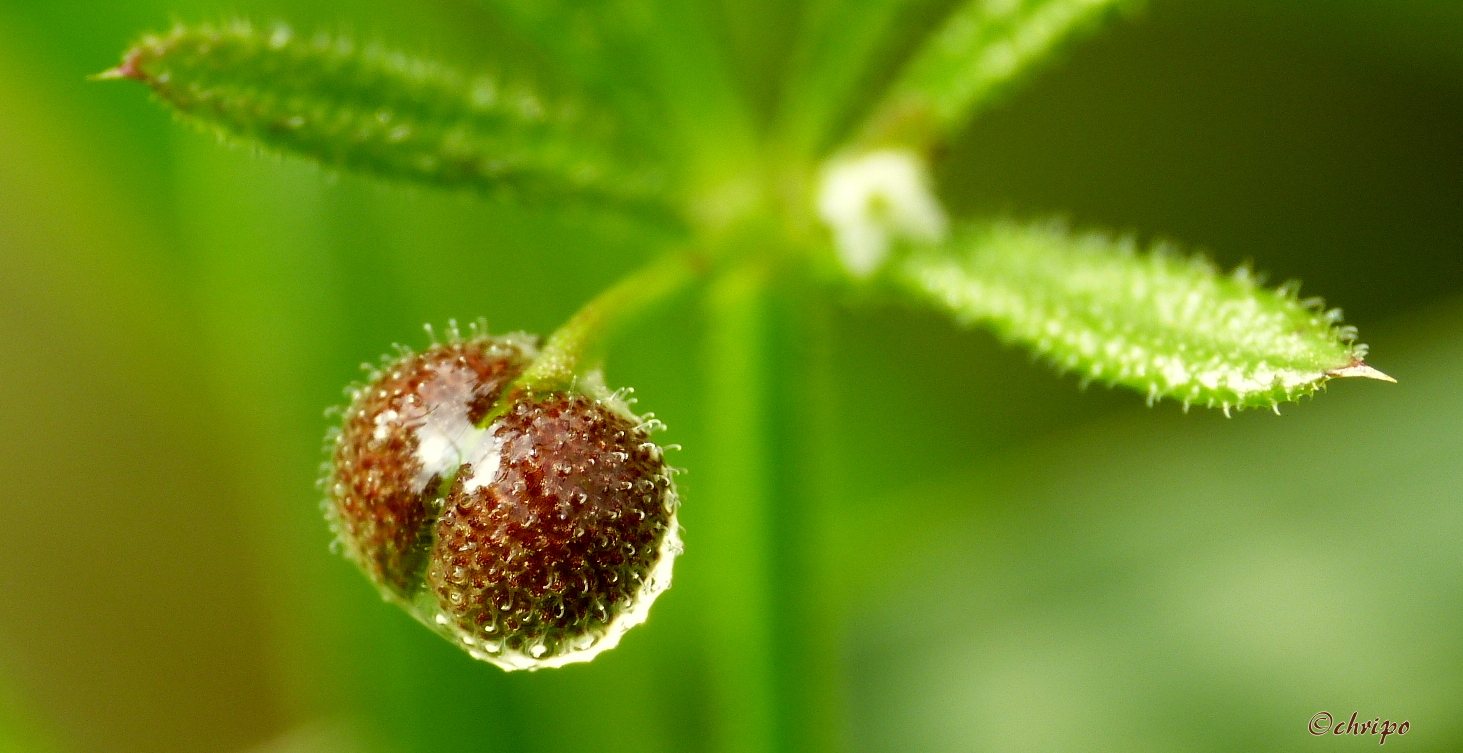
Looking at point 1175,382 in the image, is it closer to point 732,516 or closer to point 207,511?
point 732,516

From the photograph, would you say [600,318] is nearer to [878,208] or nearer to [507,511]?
[507,511]

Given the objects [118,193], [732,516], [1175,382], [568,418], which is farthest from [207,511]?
[1175,382]

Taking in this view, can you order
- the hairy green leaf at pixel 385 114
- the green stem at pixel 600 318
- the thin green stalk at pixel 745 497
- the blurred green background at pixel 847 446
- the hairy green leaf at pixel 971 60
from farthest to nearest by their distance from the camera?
1. the blurred green background at pixel 847 446
2. the thin green stalk at pixel 745 497
3. the hairy green leaf at pixel 971 60
4. the hairy green leaf at pixel 385 114
5. the green stem at pixel 600 318

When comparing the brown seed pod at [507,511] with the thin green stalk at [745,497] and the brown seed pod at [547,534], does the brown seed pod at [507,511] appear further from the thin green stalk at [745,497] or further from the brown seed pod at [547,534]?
the thin green stalk at [745,497]

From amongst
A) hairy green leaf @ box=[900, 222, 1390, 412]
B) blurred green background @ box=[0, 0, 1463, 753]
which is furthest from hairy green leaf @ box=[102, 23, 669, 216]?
hairy green leaf @ box=[900, 222, 1390, 412]

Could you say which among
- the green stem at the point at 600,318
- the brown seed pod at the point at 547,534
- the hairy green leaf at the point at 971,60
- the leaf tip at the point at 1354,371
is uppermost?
the hairy green leaf at the point at 971,60

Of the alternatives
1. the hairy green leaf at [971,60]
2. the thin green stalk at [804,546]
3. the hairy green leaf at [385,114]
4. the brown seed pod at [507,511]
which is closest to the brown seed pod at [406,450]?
the brown seed pod at [507,511]

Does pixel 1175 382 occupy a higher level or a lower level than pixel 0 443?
lower
